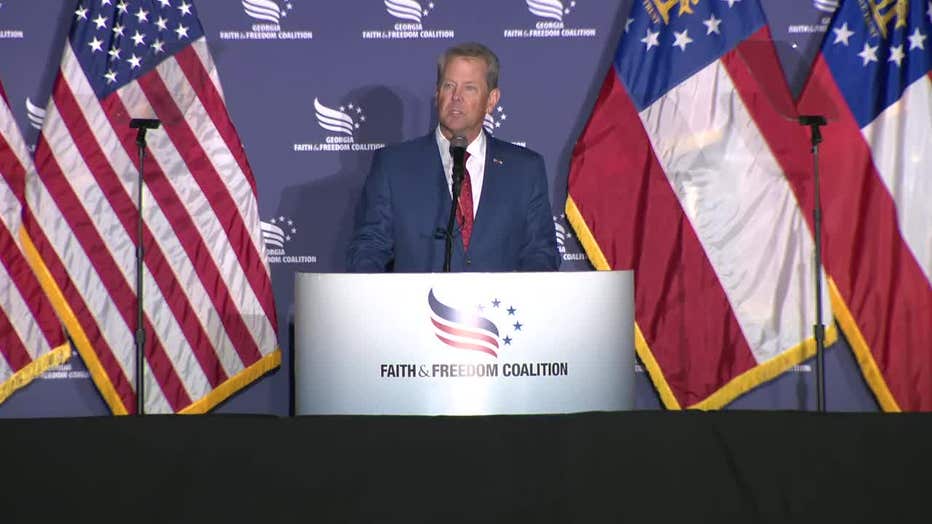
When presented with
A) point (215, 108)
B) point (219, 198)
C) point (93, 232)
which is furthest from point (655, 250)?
point (93, 232)

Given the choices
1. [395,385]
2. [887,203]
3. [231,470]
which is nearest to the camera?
[231,470]

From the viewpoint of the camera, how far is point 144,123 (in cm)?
416

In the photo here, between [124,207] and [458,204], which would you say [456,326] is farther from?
[124,207]

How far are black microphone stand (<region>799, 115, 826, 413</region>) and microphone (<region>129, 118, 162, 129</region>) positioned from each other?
2.54m

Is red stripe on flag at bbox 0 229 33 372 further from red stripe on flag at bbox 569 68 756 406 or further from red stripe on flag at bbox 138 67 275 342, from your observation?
red stripe on flag at bbox 569 68 756 406

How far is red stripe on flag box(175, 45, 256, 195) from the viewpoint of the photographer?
4461mm

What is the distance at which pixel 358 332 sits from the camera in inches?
94.6

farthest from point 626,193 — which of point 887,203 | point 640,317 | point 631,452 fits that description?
point 631,452

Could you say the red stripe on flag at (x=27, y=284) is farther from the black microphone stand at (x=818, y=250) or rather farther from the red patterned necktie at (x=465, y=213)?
the black microphone stand at (x=818, y=250)

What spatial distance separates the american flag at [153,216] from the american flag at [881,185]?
242cm

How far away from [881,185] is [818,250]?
18.8 inches

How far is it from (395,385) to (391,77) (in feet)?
7.96

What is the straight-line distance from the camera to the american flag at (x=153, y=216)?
441 centimetres

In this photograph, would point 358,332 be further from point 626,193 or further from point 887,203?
point 887,203
